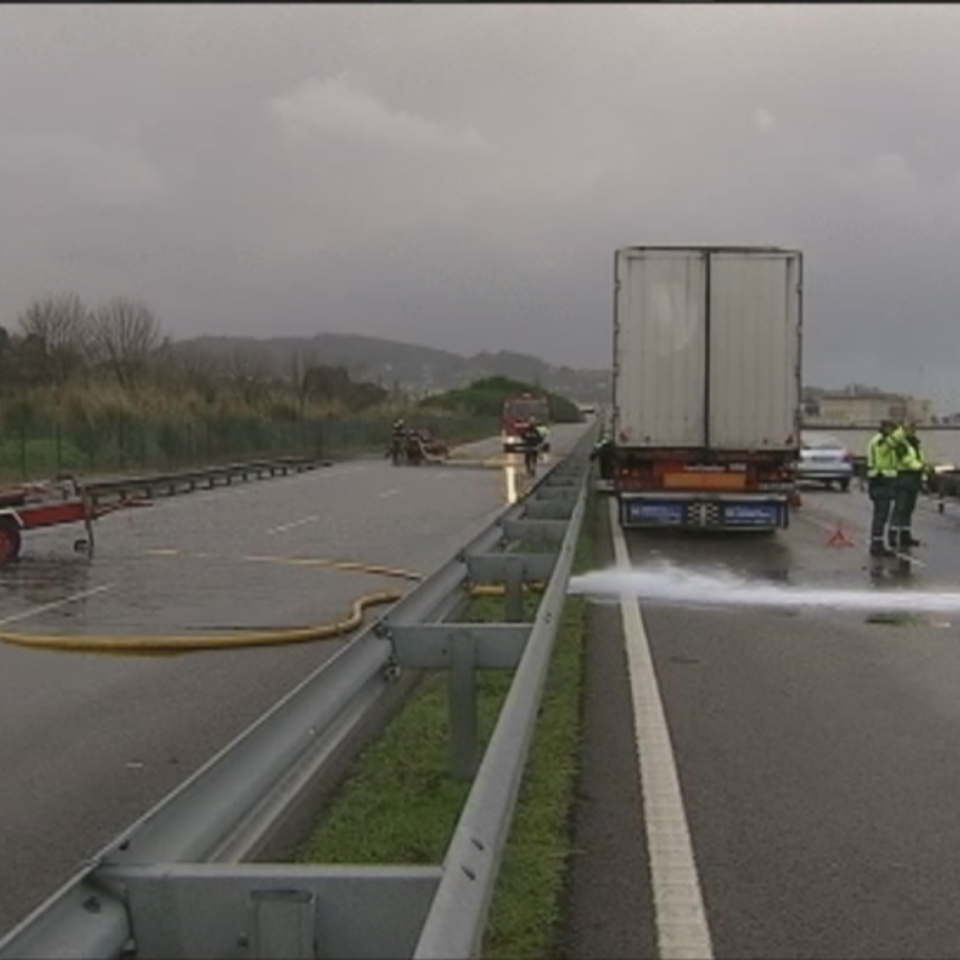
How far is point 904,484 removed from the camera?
872 inches

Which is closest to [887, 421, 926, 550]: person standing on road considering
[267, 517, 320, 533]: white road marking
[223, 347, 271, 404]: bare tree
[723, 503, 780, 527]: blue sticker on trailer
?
[723, 503, 780, 527]: blue sticker on trailer

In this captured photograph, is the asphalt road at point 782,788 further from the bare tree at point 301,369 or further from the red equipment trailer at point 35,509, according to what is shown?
the bare tree at point 301,369

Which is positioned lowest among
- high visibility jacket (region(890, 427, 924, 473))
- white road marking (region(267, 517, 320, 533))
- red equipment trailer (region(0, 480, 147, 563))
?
white road marking (region(267, 517, 320, 533))

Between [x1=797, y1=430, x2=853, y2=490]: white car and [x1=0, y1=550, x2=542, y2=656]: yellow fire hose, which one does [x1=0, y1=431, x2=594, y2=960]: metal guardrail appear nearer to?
[x1=0, y1=550, x2=542, y2=656]: yellow fire hose

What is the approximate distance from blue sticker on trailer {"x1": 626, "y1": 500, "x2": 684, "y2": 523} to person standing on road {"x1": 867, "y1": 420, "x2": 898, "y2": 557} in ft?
8.70

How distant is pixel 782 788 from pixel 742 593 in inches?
339

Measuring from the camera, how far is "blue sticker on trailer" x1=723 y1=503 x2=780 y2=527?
72.7ft

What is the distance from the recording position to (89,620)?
14.1m

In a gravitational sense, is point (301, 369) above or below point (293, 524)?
above

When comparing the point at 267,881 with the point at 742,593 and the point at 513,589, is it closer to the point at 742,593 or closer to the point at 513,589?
the point at 513,589

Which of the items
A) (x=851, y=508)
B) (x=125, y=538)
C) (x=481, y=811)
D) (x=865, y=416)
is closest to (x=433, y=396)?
(x=865, y=416)

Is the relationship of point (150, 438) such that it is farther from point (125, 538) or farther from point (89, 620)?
point (89, 620)

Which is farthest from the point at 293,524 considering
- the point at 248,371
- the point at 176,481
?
the point at 248,371

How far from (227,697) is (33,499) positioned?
10.8 metres
